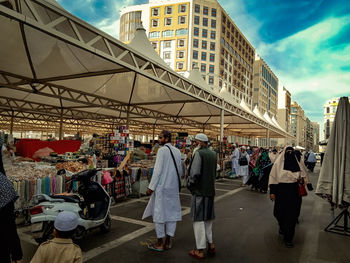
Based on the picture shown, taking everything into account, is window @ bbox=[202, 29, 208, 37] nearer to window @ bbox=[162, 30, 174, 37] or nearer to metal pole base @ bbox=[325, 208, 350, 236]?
window @ bbox=[162, 30, 174, 37]

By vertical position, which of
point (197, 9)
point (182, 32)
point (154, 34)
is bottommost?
point (182, 32)

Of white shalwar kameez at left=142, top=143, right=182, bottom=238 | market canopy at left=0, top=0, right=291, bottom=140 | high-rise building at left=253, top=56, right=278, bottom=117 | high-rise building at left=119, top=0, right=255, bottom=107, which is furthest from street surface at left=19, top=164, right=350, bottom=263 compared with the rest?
high-rise building at left=253, top=56, right=278, bottom=117

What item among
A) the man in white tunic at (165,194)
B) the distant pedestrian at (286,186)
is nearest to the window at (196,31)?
the distant pedestrian at (286,186)

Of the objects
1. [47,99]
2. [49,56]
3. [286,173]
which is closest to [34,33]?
[49,56]

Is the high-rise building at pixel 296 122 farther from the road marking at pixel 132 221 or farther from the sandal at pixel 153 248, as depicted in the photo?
the sandal at pixel 153 248

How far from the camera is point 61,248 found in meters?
2.18

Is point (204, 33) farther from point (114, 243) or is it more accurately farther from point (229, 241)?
point (114, 243)

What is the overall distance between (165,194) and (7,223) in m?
2.39

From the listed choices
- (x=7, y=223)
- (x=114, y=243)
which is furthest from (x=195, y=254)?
(x=7, y=223)

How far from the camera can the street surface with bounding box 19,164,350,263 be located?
13.3 ft

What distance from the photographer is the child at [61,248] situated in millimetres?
2141

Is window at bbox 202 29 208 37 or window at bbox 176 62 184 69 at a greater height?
window at bbox 202 29 208 37

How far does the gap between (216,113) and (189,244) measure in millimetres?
16061

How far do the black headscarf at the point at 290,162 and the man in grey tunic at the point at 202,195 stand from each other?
172cm
